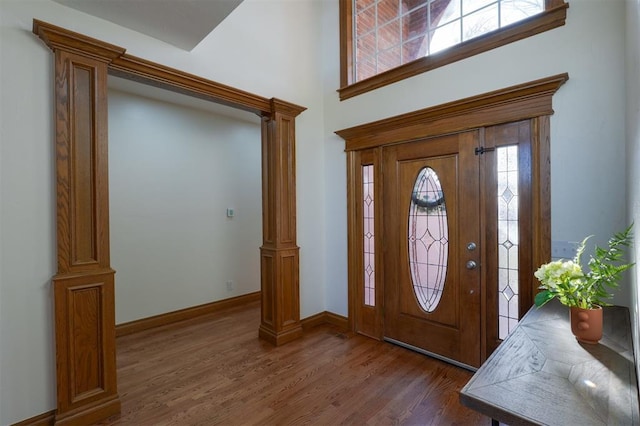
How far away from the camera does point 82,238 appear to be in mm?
1974

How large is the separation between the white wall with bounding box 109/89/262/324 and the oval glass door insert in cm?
264

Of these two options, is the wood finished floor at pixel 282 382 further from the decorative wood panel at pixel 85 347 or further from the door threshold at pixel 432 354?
the decorative wood panel at pixel 85 347

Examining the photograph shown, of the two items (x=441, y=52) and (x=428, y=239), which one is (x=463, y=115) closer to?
(x=441, y=52)

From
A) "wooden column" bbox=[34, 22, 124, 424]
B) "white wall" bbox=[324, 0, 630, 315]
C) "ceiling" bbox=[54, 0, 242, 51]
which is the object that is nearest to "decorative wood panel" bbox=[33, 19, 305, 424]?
"wooden column" bbox=[34, 22, 124, 424]

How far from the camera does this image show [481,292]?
2.47 metres

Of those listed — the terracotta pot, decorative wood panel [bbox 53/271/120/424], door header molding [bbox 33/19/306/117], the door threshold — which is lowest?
the door threshold

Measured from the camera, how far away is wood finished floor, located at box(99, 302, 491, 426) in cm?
200

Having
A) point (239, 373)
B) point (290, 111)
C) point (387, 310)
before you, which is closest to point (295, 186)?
point (290, 111)

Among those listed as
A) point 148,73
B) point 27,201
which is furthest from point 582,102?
point 27,201

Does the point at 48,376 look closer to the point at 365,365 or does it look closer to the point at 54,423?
the point at 54,423

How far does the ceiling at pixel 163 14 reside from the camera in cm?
195

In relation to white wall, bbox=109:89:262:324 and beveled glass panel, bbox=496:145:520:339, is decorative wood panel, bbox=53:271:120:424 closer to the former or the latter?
white wall, bbox=109:89:262:324

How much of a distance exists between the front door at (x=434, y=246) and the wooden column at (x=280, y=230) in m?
0.98

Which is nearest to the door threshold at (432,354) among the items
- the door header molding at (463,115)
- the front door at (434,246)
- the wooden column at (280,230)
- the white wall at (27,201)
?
the front door at (434,246)
